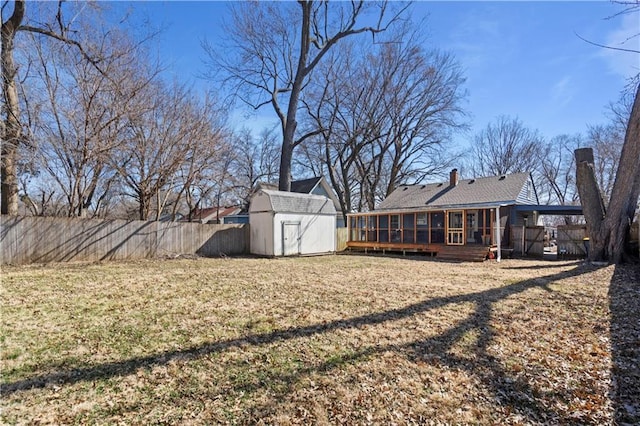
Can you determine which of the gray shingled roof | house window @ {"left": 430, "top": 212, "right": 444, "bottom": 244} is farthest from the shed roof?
house window @ {"left": 430, "top": 212, "right": 444, "bottom": 244}

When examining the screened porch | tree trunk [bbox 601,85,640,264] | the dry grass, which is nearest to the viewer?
the dry grass

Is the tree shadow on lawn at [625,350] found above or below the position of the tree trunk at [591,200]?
below

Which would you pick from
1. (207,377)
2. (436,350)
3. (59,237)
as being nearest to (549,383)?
(436,350)

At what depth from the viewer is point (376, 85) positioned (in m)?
21.6

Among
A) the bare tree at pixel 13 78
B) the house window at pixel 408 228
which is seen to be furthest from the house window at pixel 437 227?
the bare tree at pixel 13 78

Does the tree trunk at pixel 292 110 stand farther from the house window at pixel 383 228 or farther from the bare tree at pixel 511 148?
the bare tree at pixel 511 148

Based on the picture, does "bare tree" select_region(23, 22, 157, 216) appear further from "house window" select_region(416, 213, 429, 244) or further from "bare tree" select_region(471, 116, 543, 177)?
"bare tree" select_region(471, 116, 543, 177)

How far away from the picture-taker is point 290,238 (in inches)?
614

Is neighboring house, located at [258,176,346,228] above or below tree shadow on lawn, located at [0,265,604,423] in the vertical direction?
Answer: above

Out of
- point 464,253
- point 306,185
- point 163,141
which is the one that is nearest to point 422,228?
point 464,253

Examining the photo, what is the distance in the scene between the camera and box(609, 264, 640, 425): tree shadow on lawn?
2.71 m

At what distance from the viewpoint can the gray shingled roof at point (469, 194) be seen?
52.6 feet

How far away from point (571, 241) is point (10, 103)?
19303 mm

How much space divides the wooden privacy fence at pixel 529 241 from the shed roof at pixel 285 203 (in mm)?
9063
